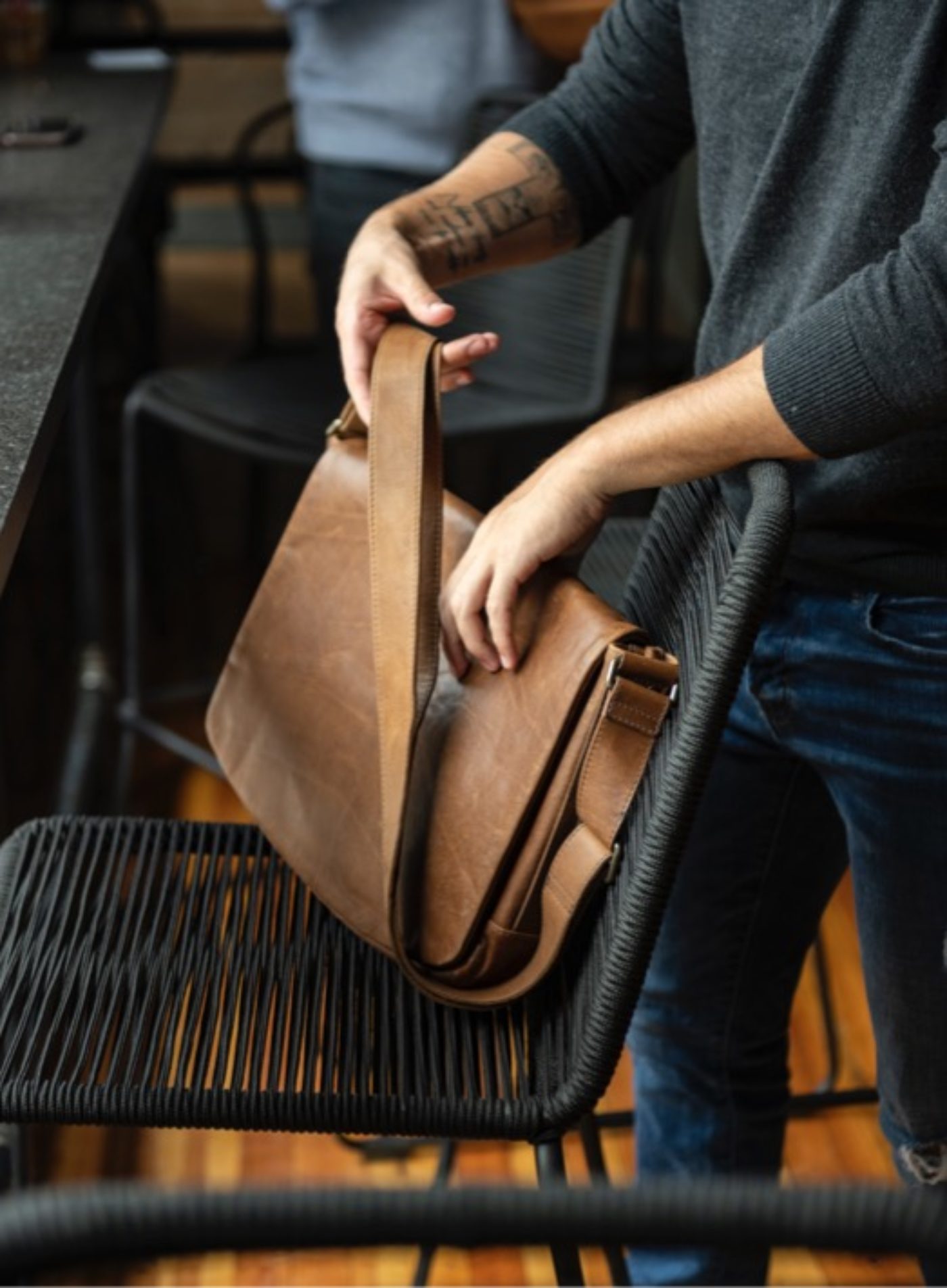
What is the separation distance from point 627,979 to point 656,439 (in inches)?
11.8

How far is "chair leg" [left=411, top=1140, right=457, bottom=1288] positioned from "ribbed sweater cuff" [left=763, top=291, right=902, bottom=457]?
2.41ft

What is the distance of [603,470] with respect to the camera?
39.1 inches

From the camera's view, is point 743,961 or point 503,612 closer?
point 503,612

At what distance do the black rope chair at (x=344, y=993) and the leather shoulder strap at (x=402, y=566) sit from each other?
9cm

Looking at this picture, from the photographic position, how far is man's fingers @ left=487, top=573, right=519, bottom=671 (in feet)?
3.24

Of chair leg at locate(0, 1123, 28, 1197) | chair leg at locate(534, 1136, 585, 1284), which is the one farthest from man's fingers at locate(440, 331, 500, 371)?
chair leg at locate(0, 1123, 28, 1197)

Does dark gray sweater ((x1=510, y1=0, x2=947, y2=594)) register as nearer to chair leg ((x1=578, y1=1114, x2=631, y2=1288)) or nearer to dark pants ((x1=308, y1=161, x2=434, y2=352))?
chair leg ((x1=578, y1=1114, x2=631, y2=1288))

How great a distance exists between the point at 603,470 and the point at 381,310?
256 millimetres

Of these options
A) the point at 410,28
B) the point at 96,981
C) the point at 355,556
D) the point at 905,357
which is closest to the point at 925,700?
the point at 905,357

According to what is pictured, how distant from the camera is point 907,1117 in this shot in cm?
119

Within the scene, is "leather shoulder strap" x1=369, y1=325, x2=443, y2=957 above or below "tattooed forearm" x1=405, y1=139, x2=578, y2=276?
below

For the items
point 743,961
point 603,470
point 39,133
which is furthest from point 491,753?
point 39,133

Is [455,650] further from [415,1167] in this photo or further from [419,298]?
[415,1167]

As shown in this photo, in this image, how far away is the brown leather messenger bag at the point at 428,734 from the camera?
958 millimetres
